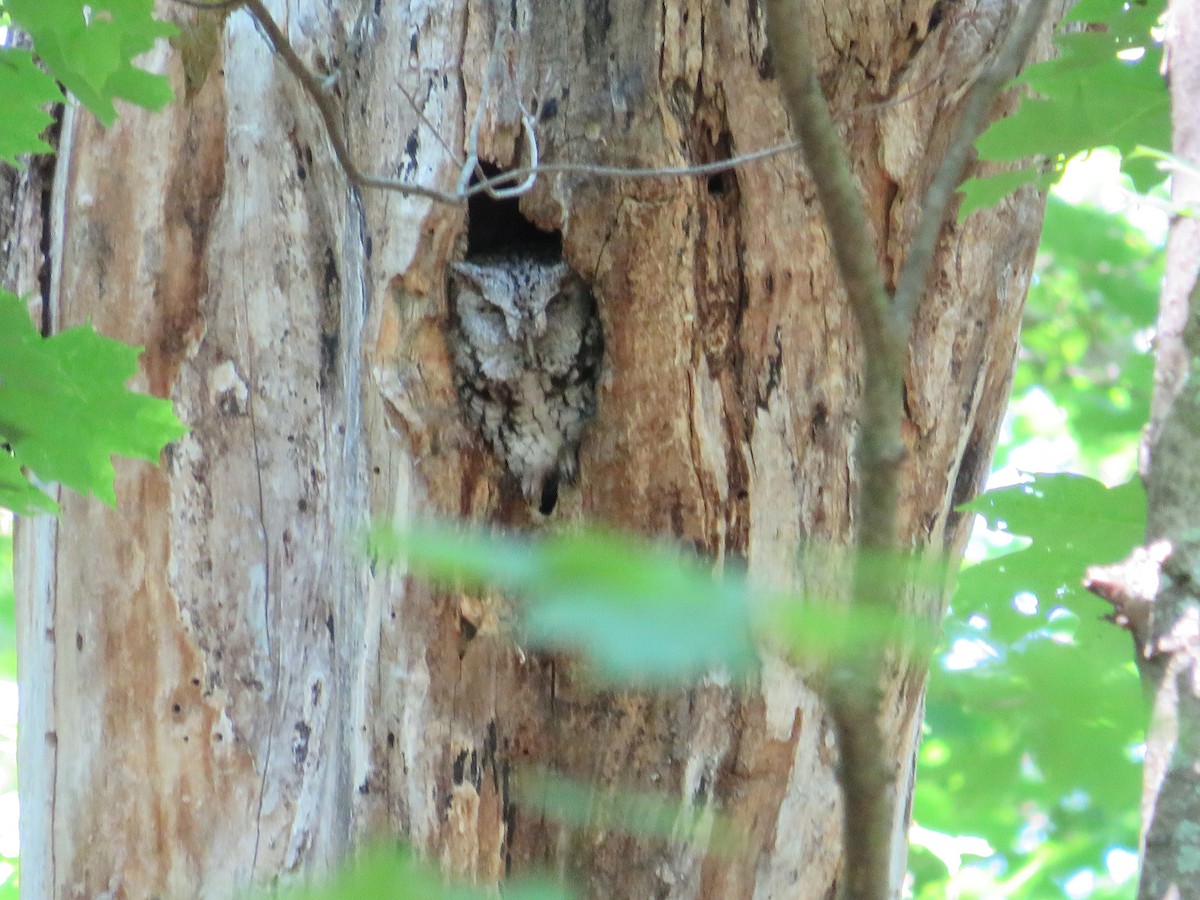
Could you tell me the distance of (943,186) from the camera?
839mm

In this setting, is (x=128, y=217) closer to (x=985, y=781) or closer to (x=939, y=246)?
(x=939, y=246)

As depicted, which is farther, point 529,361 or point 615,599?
point 529,361

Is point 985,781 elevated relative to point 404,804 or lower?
elevated

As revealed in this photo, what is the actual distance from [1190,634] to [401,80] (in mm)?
1272

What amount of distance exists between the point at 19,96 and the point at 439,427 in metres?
0.67

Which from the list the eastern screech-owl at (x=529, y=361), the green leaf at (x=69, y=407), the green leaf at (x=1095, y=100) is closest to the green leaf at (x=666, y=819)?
the eastern screech-owl at (x=529, y=361)

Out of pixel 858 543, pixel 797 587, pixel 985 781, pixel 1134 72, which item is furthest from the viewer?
pixel 797 587

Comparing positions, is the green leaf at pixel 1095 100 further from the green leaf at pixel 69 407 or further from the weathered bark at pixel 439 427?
the green leaf at pixel 69 407

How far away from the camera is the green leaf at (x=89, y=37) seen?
1.28 m

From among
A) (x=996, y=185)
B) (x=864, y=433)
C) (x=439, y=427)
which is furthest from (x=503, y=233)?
(x=864, y=433)

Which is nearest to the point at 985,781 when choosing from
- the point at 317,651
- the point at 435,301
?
the point at 435,301

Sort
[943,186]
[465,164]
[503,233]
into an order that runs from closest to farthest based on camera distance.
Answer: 1. [943,186]
2. [465,164]
3. [503,233]

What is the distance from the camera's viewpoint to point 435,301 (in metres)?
1.60

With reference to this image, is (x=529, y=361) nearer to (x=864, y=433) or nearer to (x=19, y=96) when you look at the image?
(x=19, y=96)
